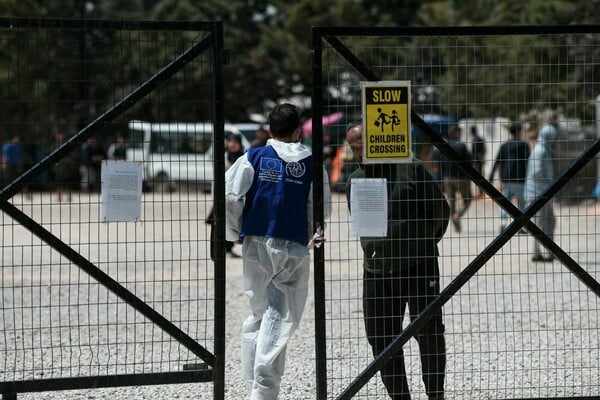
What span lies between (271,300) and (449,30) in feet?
6.24

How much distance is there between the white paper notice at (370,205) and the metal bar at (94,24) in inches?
52.2

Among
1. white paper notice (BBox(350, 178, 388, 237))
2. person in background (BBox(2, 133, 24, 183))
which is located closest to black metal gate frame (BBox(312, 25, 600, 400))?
white paper notice (BBox(350, 178, 388, 237))

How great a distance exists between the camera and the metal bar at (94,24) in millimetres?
5375

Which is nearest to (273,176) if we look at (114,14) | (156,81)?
(156,81)

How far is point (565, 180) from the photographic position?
→ 564cm

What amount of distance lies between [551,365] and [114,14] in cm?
3682

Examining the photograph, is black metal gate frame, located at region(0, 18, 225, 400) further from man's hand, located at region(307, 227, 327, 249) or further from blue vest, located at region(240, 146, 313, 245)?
man's hand, located at region(307, 227, 327, 249)

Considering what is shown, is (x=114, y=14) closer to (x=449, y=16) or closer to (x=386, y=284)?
(x=449, y=16)

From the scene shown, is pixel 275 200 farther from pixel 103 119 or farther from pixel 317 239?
pixel 103 119

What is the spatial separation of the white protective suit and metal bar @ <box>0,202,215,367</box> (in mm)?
346

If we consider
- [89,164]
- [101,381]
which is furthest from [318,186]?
[89,164]

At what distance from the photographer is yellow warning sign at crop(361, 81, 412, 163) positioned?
A: 5.58 m

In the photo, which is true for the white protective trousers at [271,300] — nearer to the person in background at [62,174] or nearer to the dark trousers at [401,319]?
the dark trousers at [401,319]

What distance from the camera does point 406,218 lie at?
5934mm
